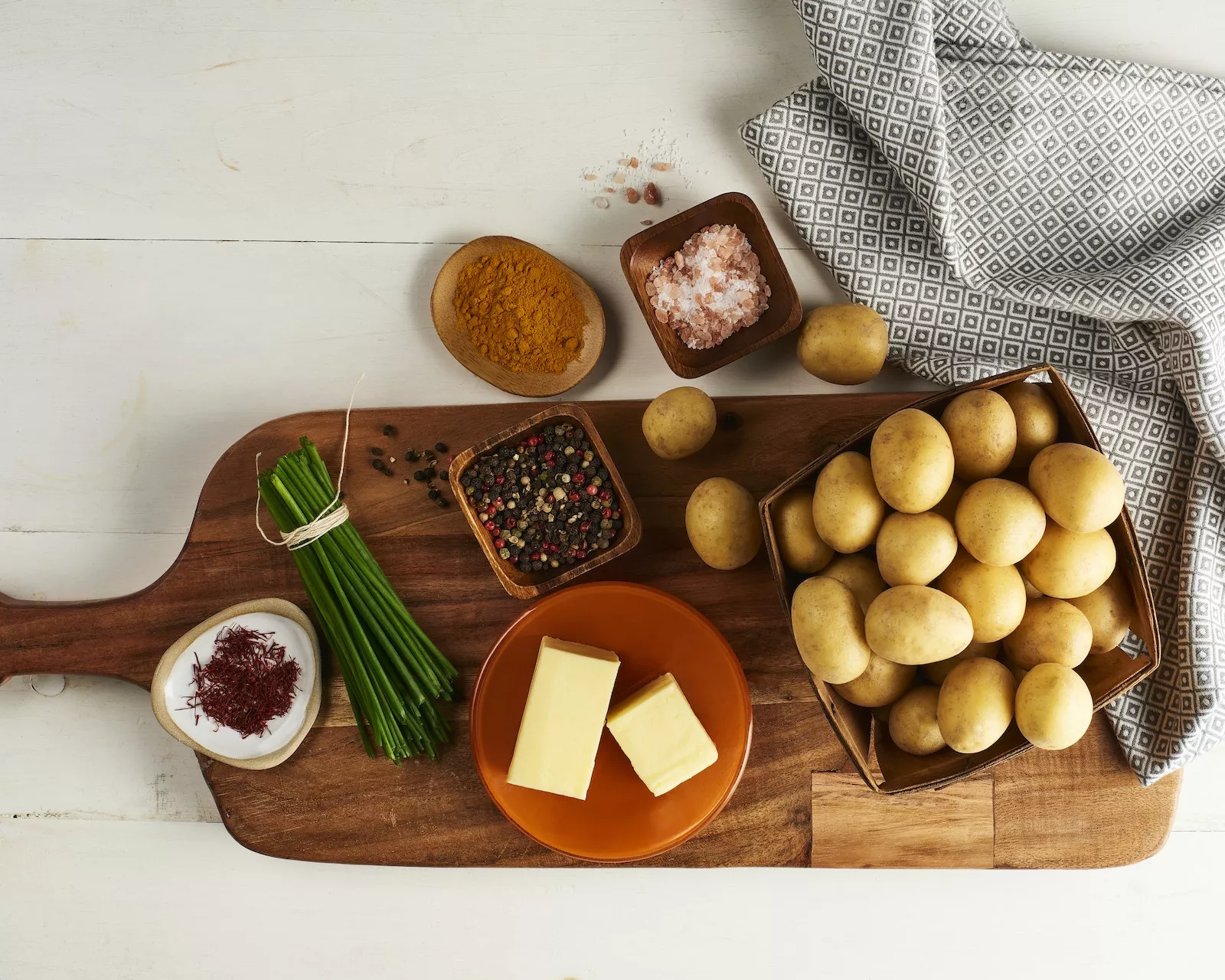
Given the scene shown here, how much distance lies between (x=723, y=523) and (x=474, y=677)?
0.50 meters

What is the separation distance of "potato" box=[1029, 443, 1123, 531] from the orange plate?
0.50m

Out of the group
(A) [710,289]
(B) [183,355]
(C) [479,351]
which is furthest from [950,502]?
(B) [183,355]

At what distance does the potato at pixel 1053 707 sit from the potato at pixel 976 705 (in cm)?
2

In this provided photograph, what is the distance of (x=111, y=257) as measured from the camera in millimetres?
1514

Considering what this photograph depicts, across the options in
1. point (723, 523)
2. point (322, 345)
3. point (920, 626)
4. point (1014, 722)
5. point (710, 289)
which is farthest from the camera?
point (322, 345)

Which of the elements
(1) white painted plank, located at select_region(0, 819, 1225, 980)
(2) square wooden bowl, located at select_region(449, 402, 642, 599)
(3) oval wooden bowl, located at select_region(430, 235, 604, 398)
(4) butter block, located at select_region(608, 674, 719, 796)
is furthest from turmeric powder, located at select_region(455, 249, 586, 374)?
(1) white painted plank, located at select_region(0, 819, 1225, 980)

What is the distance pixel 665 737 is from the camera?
1.22 meters

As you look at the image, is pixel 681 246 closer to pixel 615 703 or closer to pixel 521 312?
pixel 521 312

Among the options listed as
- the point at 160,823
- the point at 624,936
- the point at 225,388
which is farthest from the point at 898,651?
the point at 160,823

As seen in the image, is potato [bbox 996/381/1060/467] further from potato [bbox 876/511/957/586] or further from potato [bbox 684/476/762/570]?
potato [bbox 684/476/762/570]

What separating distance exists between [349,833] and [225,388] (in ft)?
2.68

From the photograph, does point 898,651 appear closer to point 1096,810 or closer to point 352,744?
point 1096,810

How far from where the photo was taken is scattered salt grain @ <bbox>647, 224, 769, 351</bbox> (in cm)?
132

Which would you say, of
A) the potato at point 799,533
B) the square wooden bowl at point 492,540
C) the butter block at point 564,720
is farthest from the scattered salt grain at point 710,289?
the butter block at point 564,720
